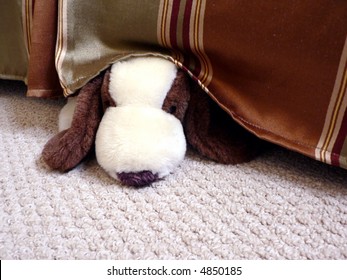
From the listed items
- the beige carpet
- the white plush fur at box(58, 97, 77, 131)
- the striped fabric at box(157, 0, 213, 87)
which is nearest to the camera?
the beige carpet

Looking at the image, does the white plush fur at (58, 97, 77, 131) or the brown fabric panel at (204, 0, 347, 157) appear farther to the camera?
the white plush fur at (58, 97, 77, 131)

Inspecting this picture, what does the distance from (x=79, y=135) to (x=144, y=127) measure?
123 millimetres

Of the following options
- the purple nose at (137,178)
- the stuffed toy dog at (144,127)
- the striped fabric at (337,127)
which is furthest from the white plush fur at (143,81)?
the striped fabric at (337,127)

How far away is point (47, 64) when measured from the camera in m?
0.71

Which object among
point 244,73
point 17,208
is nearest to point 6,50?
point 17,208

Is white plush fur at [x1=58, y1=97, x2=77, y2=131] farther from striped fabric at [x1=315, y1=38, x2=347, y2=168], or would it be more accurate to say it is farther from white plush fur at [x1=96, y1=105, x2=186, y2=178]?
striped fabric at [x1=315, y1=38, x2=347, y2=168]

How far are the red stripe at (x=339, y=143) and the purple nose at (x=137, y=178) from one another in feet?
0.94

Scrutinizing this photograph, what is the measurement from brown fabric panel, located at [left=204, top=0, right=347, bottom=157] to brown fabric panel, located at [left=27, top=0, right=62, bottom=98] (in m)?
0.30

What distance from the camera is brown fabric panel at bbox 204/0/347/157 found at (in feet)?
1.76

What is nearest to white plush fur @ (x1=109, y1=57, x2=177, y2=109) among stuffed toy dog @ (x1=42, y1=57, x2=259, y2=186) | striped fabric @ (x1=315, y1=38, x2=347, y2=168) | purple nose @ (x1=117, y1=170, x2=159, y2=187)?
stuffed toy dog @ (x1=42, y1=57, x2=259, y2=186)

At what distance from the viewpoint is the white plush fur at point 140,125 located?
583mm

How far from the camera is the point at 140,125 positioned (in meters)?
0.60

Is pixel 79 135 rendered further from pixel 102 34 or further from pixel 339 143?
pixel 339 143

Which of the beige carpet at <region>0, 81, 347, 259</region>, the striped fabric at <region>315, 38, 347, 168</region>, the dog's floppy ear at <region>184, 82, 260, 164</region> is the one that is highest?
the striped fabric at <region>315, 38, 347, 168</region>
